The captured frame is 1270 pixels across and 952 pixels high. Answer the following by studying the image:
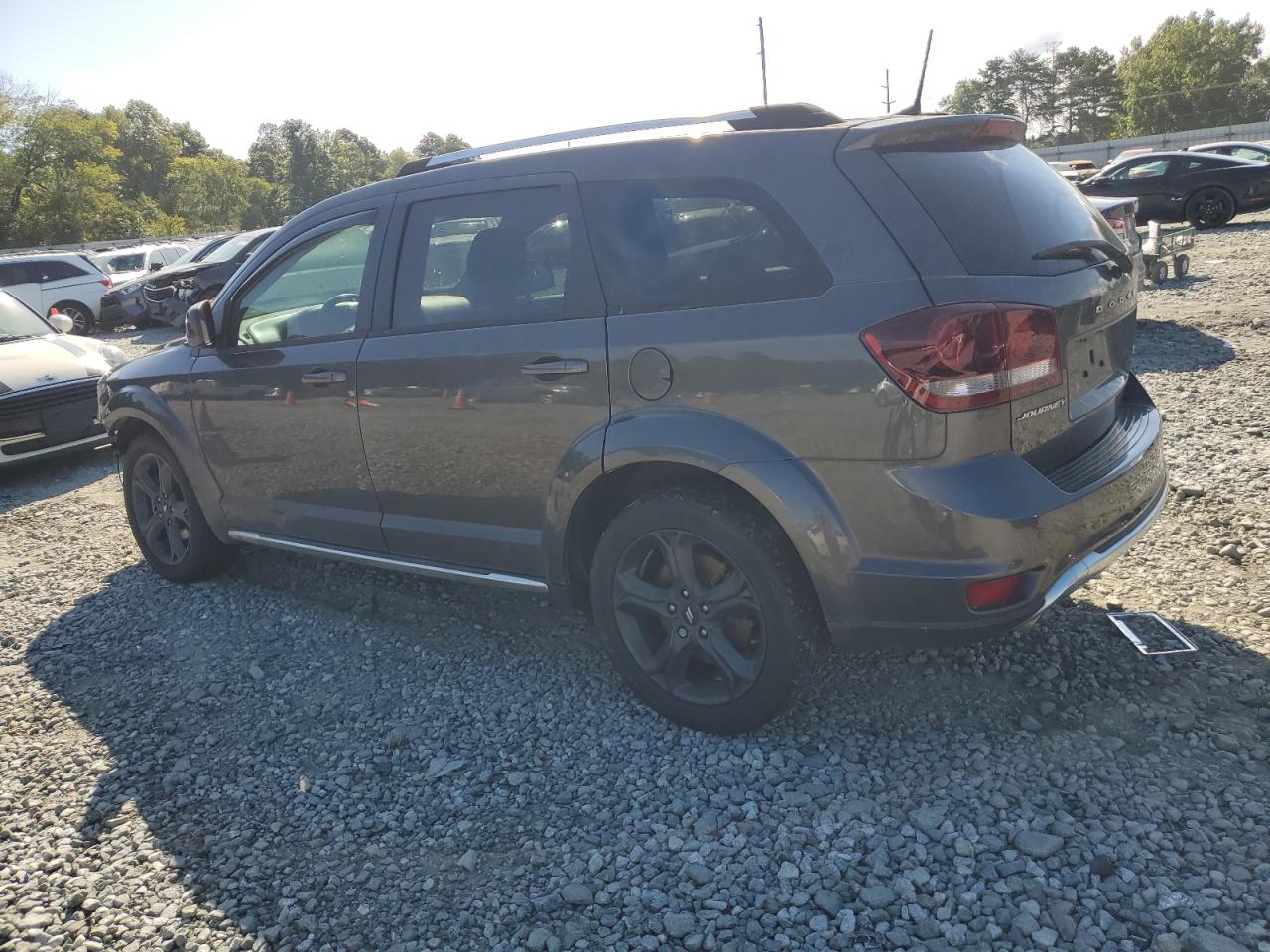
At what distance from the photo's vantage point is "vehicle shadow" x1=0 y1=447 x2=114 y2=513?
7668 mm

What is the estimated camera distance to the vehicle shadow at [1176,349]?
7695 millimetres

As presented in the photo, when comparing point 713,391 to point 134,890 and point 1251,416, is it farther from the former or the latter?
point 1251,416

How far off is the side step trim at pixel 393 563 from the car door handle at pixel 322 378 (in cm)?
76

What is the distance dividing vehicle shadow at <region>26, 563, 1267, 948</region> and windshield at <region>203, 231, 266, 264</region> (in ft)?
47.9

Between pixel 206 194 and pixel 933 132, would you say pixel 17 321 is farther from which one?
pixel 206 194

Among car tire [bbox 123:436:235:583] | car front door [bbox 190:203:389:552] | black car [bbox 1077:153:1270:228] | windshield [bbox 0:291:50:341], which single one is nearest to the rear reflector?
car front door [bbox 190:203:389:552]

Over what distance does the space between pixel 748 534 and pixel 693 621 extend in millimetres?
409

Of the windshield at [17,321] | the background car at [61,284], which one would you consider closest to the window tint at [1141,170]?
the windshield at [17,321]

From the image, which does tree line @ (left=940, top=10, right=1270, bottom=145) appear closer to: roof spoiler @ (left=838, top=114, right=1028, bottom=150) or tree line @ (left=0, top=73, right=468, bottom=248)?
tree line @ (left=0, top=73, right=468, bottom=248)

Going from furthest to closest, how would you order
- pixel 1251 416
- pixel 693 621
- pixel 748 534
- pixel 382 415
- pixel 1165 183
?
pixel 1165 183 → pixel 1251 416 → pixel 382 415 → pixel 693 621 → pixel 748 534

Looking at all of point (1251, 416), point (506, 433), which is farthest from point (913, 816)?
point (1251, 416)

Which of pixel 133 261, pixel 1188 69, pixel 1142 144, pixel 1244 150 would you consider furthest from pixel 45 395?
pixel 1188 69

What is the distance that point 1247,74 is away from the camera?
3246 inches

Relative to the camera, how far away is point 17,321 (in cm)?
896
